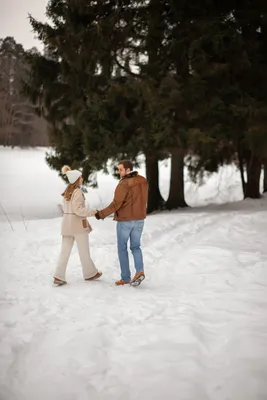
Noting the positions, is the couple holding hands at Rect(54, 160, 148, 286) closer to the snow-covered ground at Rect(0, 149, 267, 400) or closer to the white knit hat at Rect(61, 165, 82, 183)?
the white knit hat at Rect(61, 165, 82, 183)

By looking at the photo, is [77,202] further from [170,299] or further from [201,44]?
[201,44]

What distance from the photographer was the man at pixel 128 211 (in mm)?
5207

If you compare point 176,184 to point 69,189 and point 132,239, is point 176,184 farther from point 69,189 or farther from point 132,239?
point 69,189

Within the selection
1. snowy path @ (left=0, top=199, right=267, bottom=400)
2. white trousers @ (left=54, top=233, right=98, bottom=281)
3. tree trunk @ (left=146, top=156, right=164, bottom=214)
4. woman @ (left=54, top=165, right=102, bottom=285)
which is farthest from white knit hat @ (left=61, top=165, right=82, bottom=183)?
tree trunk @ (left=146, top=156, right=164, bottom=214)

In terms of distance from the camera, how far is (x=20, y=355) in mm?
3346

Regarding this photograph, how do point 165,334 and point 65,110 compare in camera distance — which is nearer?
point 165,334

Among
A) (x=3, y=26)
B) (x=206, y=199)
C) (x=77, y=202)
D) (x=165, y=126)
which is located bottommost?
(x=206, y=199)

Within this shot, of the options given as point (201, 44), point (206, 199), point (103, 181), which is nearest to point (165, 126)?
point (201, 44)

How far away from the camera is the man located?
5207mm

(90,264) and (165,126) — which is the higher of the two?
(165,126)

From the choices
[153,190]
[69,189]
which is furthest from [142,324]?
[153,190]

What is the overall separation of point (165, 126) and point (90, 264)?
259 inches

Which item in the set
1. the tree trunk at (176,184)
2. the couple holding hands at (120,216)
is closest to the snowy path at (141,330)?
the couple holding hands at (120,216)

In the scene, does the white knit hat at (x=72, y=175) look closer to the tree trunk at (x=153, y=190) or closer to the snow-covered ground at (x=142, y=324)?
the snow-covered ground at (x=142, y=324)
